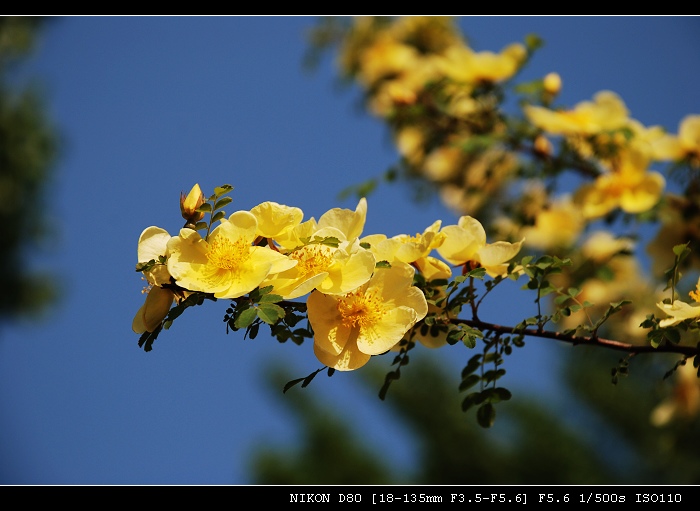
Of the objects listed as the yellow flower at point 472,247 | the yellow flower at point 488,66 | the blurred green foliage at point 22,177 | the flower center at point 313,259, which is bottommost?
the flower center at point 313,259

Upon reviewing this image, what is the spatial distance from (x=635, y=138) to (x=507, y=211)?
429 mm

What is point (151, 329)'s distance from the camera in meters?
1.03

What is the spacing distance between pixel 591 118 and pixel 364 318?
127cm

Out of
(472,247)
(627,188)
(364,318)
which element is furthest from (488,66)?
(364,318)

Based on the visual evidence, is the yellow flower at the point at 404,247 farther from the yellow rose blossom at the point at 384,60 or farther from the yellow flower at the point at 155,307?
the yellow rose blossom at the point at 384,60

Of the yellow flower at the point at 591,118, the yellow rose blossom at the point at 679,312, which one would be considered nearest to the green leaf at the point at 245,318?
the yellow rose blossom at the point at 679,312

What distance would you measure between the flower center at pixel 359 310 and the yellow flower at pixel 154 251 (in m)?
0.26

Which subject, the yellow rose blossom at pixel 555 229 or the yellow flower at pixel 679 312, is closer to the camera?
the yellow flower at pixel 679 312

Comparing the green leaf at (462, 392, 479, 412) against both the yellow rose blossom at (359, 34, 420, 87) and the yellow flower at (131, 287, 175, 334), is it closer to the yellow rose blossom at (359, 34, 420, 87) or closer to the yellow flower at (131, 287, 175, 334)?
the yellow flower at (131, 287, 175, 334)

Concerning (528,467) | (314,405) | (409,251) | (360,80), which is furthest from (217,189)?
(314,405)

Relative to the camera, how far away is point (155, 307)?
1016 mm

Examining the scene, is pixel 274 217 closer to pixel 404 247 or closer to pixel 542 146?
pixel 404 247

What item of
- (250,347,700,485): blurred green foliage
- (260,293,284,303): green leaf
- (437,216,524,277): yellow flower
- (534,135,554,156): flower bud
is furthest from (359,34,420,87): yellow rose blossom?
(250,347,700,485): blurred green foliage

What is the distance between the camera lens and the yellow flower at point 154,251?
40.0 inches
